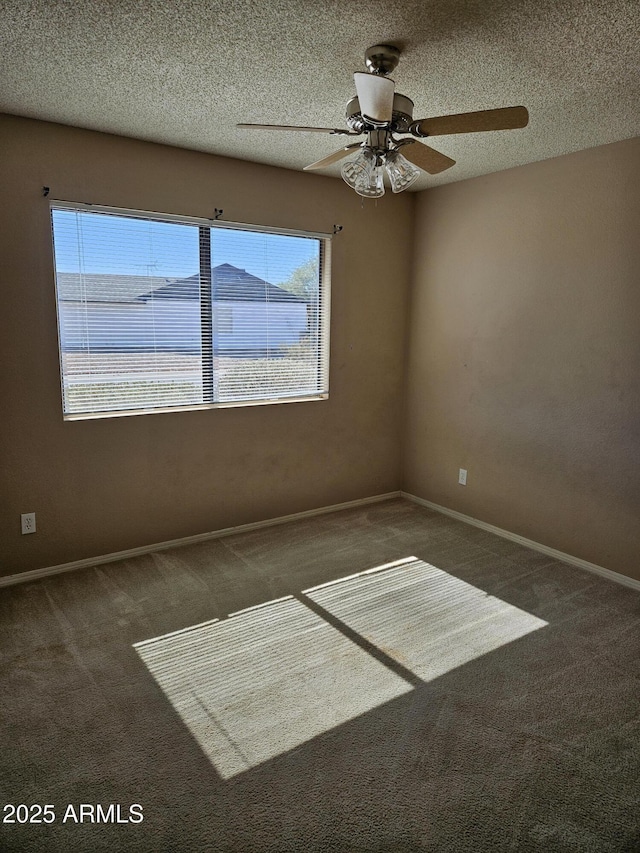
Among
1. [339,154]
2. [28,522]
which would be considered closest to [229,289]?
[339,154]

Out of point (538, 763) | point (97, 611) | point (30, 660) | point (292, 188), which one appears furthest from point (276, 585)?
point (292, 188)

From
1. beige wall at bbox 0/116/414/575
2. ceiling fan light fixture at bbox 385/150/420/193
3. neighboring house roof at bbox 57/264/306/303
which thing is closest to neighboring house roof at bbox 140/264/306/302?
neighboring house roof at bbox 57/264/306/303

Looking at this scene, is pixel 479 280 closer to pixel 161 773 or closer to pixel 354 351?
pixel 354 351

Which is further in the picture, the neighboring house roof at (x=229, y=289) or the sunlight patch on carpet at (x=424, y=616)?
the neighboring house roof at (x=229, y=289)

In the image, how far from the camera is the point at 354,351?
4.22 m

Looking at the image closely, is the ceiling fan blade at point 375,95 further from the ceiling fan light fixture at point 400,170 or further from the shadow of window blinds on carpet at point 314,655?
the shadow of window blinds on carpet at point 314,655

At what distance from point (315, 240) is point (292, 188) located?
0.39 meters

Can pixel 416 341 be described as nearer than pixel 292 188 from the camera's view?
No

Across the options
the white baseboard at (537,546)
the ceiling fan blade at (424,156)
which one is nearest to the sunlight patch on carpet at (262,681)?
the white baseboard at (537,546)

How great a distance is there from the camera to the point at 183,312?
11.3 ft

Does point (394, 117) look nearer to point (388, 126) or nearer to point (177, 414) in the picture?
point (388, 126)

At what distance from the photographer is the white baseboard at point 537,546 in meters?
3.18

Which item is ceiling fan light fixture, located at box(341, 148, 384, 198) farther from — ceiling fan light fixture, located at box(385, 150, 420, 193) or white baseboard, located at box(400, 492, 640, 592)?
white baseboard, located at box(400, 492, 640, 592)

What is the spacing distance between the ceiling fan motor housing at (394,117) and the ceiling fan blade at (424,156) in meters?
0.07
